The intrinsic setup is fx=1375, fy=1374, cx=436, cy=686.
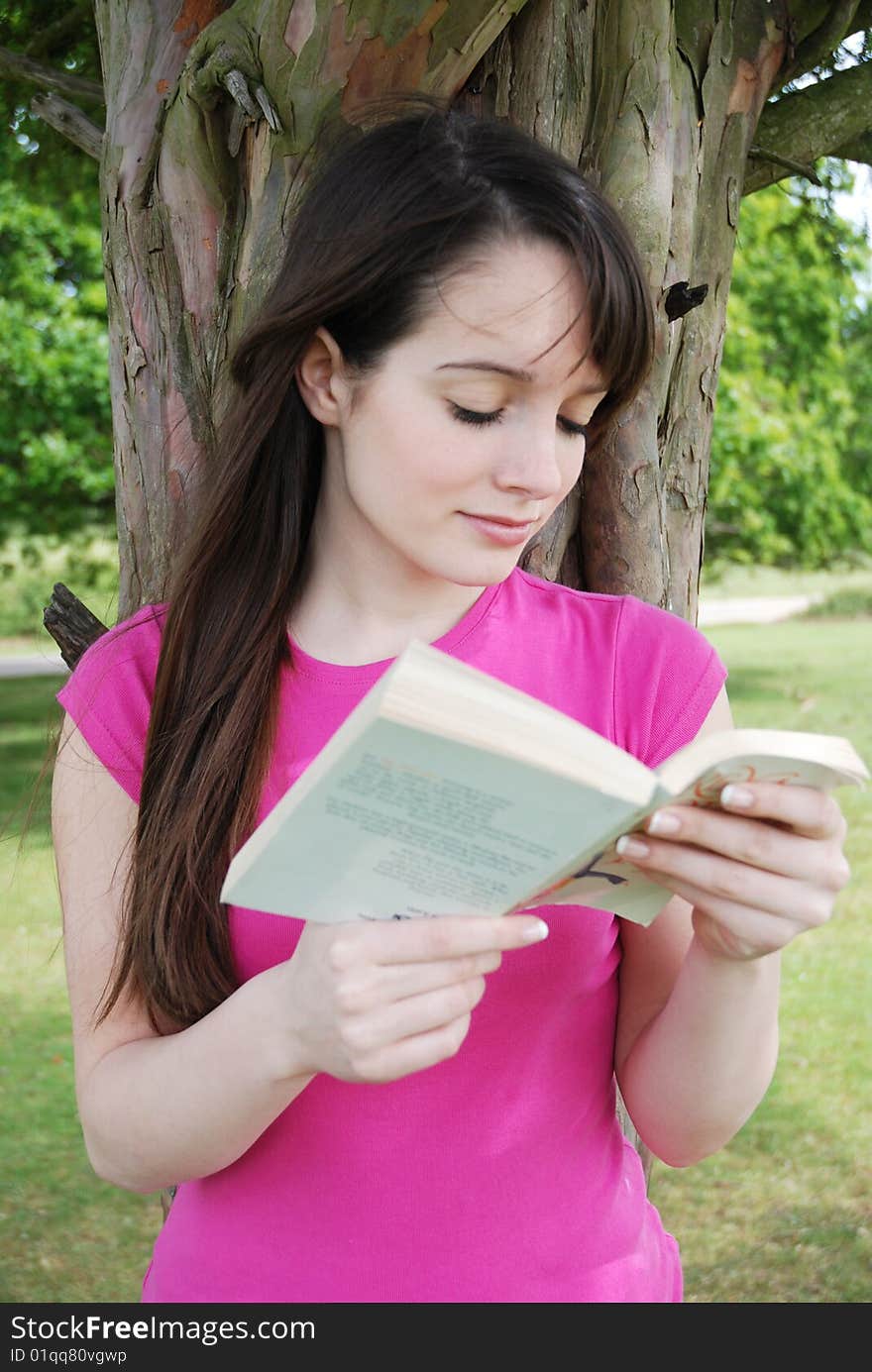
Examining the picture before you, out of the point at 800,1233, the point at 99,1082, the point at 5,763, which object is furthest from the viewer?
the point at 5,763

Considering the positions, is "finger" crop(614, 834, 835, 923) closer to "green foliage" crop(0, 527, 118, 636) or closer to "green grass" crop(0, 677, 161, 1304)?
"green grass" crop(0, 677, 161, 1304)

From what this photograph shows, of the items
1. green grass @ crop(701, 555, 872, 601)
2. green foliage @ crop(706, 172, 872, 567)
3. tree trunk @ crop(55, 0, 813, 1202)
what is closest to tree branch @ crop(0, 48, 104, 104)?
tree trunk @ crop(55, 0, 813, 1202)

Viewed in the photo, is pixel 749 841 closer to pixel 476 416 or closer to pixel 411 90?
pixel 476 416

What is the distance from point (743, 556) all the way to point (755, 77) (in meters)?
12.0

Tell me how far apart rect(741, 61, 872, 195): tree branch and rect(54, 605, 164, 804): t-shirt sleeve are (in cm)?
176

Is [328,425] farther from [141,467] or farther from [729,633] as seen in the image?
[729,633]

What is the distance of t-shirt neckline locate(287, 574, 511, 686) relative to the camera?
1714mm

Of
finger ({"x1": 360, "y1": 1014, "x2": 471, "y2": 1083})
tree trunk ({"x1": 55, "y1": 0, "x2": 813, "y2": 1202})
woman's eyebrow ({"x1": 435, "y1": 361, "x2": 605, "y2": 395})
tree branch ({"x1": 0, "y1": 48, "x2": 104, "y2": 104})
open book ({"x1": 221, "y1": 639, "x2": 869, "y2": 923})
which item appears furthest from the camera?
tree branch ({"x1": 0, "y1": 48, "x2": 104, "y2": 104})

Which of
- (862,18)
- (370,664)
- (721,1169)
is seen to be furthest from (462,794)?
(721,1169)

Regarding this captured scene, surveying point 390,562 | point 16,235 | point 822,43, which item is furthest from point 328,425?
point 16,235

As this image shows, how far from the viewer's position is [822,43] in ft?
8.88

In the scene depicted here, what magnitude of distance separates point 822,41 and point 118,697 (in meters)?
1.98

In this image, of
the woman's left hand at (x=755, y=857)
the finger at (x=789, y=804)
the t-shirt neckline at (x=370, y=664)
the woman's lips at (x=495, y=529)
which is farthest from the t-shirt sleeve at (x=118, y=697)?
the finger at (x=789, y=804)

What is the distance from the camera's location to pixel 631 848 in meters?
1.19
